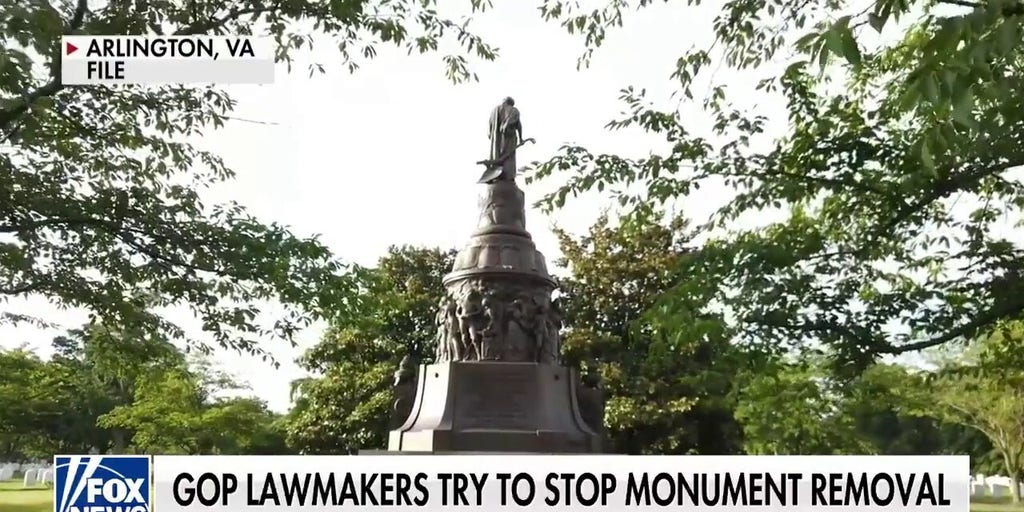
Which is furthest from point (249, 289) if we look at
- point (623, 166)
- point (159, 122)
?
point (623, 166)

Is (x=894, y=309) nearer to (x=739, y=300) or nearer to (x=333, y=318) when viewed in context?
(x=739, y=300)

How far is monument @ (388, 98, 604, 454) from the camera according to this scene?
8.91 m

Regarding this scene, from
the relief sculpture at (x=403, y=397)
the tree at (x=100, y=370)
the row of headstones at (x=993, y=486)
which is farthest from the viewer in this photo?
the row of headstones at (x=993, y=486)

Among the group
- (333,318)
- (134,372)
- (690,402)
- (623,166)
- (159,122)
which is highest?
(159,122)

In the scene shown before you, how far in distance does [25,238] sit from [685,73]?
5365 millimetres

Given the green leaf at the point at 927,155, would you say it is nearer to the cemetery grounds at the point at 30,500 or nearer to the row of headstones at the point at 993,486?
the cemetery grounds at the point at 30,500

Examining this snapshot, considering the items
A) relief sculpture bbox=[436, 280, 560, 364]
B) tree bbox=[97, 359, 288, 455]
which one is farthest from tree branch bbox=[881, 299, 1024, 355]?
tree bbox=[97, 359, 288, 455]

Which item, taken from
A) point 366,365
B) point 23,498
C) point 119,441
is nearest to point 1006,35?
point 366,365

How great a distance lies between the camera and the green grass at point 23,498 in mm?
17094

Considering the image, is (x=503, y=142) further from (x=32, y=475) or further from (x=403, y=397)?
(x=32, y=475)

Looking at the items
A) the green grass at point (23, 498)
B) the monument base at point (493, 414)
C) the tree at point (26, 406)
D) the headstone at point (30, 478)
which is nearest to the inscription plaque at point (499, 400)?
the monument base at point (493, 414)

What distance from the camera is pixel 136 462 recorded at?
5191 mm

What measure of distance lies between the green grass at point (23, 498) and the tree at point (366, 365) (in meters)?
5.58

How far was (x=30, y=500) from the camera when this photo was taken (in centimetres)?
1947
